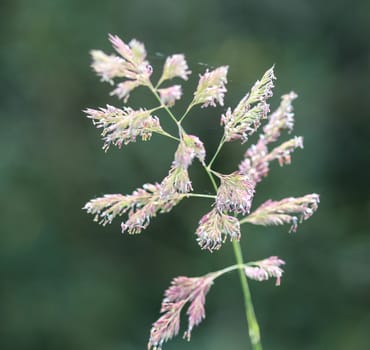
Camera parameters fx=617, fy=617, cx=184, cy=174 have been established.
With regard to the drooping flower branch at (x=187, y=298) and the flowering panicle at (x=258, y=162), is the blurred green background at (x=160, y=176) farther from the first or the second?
→ the drooping flower branch at (x=187, y=298)

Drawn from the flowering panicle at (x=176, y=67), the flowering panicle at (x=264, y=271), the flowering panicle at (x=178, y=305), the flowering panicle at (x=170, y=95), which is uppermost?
the flowering panicle at (x=176, y=67)

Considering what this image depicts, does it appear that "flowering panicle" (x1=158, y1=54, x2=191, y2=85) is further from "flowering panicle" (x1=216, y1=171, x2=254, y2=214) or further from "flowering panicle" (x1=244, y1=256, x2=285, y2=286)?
"flowering panicle" (x1=244, y1=256, x2=285, y2=286)

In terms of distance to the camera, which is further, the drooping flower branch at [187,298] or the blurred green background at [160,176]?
the blurred green background at [160,176]

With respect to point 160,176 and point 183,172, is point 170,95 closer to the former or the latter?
point 183,172

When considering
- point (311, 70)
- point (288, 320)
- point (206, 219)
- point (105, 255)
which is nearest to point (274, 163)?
point (311, 70)

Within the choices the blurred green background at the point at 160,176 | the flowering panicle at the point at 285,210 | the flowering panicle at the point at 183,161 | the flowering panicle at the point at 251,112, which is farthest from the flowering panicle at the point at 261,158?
the blurred green background at the point at 160,176

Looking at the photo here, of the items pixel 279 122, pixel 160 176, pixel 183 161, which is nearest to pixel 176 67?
pixel 183 161
